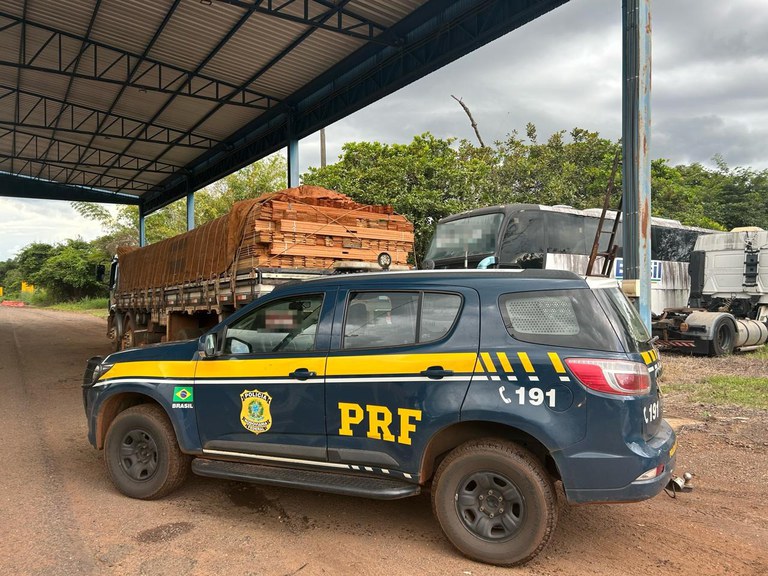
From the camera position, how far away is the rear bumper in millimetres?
3303

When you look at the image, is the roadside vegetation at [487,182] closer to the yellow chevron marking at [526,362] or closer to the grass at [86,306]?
the grass at [86,306]

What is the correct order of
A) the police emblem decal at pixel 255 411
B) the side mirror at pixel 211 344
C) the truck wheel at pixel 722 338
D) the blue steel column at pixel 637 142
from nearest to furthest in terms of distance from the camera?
the police emblem decal at pixel 255 411 → the side mirror at pixel 211 344 → the blue steel column at pixel 637 142 → the truck wheel at pixel 722 338

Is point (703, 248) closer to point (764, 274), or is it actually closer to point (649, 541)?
point (764, 274)

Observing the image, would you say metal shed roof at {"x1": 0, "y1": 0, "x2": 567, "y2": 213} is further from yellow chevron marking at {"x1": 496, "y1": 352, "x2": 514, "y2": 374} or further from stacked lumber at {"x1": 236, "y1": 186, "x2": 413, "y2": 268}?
yellow chevron marking at {"x1": 496, "y1": 352, "x2": 514, "y2": 374}

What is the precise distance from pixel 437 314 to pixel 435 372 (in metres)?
0.39

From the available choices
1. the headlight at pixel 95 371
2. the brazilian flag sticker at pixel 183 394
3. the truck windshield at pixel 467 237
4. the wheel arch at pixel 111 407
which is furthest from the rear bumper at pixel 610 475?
the truck windshield at pixel 467 237

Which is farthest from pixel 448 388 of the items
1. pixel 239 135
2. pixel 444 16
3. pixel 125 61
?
pixel 239 135

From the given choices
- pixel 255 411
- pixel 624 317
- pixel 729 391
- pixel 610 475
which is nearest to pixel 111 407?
pixel 255 411

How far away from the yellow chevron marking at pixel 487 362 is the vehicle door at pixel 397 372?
2.4 inches

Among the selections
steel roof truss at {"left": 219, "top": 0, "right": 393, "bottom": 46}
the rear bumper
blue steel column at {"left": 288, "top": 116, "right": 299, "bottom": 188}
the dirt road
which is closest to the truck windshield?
steel roof truss at {"left": 219, "top": 0, "right": 393, "bottom": 46}

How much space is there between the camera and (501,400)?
135 inches

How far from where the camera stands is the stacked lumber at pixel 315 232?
6836 millimetres

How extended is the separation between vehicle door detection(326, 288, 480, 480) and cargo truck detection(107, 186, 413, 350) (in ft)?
9.70

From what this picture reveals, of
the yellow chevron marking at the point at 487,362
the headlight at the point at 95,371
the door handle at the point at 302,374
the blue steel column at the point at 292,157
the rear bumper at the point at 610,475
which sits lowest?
the rear bumper at the point at 610,475
